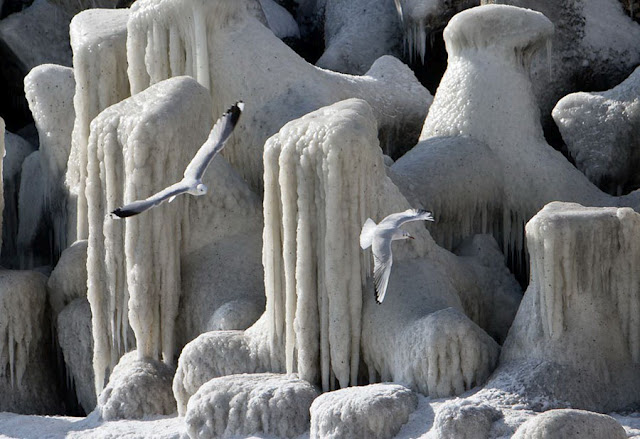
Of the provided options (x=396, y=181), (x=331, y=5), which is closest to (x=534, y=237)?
(x=396, y=181)

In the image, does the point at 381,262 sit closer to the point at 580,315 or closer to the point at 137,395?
the point at 580,315

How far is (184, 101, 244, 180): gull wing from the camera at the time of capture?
14359 millimetres

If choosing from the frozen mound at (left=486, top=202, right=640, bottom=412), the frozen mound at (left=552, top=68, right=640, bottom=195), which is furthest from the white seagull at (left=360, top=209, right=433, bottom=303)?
the frozen mound at (left=552, top=68, right=640, bottom=195)

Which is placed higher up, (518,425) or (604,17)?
(604,17)

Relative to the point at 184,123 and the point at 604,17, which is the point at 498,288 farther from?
the point at 604,17

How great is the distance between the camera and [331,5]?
74.6 feet

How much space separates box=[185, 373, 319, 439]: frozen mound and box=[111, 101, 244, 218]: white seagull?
6.11 ft

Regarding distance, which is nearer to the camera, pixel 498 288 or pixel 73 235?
pixel 498 288

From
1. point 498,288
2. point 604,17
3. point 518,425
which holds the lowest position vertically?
point 518,425

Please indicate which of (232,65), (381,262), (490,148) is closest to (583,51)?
(490,148)

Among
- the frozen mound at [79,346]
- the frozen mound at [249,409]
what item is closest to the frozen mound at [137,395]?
the frozen mound at [249,409]

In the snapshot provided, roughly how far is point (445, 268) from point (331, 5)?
7.46m

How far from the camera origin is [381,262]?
14.2m

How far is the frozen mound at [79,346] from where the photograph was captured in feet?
58.5
